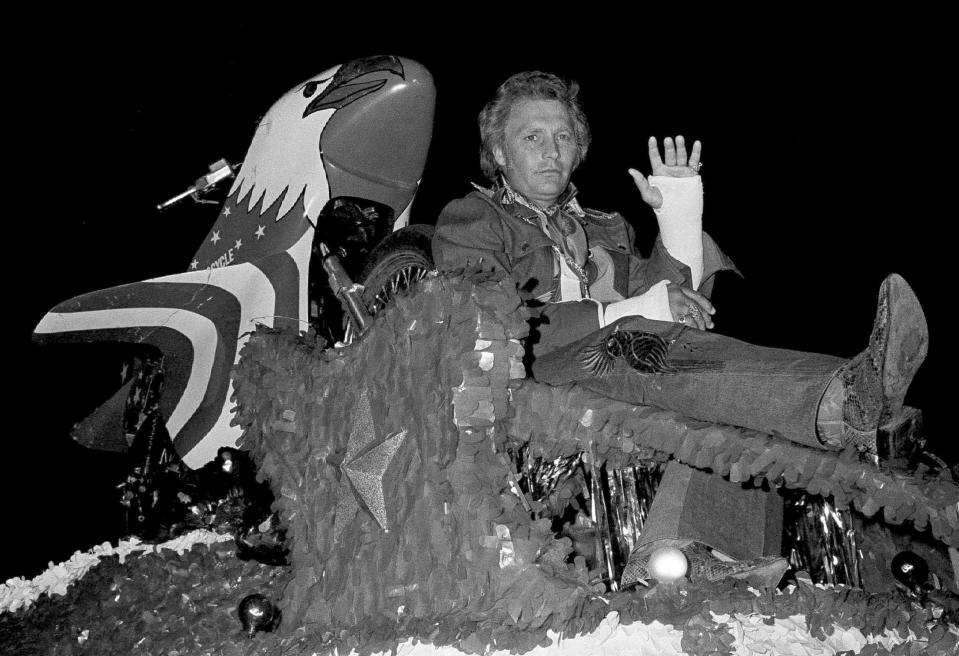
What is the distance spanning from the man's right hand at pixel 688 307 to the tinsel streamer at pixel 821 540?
0.36m

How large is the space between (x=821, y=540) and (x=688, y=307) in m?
0.49

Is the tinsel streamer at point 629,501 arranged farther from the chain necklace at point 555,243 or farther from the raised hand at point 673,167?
the raised hand at point 673,167

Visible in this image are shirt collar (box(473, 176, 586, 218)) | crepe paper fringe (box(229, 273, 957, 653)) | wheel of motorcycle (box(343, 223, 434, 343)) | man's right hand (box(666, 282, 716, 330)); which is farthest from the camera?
shirt collar (box(473, 176, 586, 218))

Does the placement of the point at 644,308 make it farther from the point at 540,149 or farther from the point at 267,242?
the point at 267,242

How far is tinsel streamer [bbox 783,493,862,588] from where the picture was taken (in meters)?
1.48

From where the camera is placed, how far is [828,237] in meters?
2.45

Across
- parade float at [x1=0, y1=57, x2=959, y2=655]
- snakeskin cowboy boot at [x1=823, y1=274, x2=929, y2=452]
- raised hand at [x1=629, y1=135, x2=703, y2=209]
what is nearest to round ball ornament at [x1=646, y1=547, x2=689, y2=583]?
parade float at [x1=0, y1=57, x2=959, y2=655]

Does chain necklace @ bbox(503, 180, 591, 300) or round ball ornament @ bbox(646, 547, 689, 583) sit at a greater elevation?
chain necklace @ bbox(503, 180, 591, 300)

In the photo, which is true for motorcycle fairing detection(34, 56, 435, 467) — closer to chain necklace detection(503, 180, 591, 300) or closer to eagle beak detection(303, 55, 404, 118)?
eagle beak detection(303, 55, 404, 118)

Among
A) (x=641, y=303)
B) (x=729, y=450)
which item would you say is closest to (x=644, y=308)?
(x=641, y=303)

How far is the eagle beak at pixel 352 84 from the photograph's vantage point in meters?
2.01

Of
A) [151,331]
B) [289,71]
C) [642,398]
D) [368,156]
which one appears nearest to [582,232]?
[368,156]

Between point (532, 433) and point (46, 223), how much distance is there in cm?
212

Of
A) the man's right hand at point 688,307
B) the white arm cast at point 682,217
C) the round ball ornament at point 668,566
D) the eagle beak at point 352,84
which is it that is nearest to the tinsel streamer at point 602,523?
the round ball ornament at point 668,566
